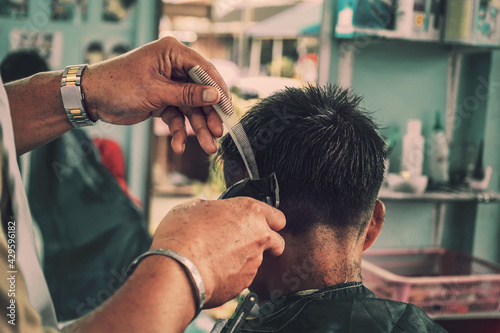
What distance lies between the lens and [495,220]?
126 inches

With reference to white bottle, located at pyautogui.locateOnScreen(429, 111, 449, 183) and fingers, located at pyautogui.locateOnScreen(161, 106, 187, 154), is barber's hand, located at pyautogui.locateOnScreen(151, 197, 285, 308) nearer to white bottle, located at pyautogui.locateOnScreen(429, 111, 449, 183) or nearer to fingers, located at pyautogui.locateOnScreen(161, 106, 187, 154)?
fingers, located at pyautogui.locateOnScreen(161, 106, 187, 154)

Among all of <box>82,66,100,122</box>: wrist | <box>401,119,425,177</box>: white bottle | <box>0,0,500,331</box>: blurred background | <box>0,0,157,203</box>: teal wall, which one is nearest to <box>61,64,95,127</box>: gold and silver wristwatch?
<box>82,66,100,122</box>: wrist

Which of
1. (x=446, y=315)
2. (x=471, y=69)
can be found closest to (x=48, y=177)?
(x=446, y=315)

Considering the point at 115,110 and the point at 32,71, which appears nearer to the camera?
the point at 115,110

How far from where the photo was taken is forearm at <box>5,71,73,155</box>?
4.70 ft

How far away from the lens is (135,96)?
134 centimetres

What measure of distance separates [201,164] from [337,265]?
4.83m

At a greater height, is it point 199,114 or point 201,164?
point 199,114

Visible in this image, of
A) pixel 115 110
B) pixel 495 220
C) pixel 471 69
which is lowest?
pixel 495 220

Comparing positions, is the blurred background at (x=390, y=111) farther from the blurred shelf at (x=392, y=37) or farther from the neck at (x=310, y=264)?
the neck at (x=310, y=264)

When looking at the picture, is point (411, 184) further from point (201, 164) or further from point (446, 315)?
point (201, 164)

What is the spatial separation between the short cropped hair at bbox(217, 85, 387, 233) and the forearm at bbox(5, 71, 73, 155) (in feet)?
1.95

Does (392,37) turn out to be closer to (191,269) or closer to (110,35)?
(110,35)

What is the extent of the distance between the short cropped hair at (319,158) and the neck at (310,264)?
0.04 meters
